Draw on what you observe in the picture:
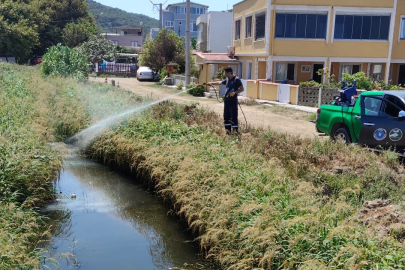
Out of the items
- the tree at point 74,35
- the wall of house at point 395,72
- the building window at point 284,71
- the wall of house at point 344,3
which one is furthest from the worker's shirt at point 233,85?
the tree at point 74,35

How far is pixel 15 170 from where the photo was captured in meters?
7.02

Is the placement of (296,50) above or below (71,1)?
below

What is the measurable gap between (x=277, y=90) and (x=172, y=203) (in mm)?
15483

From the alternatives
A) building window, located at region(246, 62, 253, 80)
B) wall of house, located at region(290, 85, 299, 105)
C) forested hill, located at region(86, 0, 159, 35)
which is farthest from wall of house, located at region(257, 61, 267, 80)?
forested hill, located at region(86, 0, 159, 35)

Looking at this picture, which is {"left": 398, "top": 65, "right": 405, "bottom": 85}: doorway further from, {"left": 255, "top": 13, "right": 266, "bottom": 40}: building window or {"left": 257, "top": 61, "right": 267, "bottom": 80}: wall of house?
{"left": 255, "top": 13, "right": 266, "bottom": 40}: building window

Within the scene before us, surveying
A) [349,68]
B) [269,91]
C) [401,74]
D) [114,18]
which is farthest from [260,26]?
[114,18]

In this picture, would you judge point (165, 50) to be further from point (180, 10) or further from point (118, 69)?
point (180, 10)

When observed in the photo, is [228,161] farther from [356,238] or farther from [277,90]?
[277,90]

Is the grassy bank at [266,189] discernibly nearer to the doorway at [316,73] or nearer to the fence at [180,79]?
the doorway at [316,73]

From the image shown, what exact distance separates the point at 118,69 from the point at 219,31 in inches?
579

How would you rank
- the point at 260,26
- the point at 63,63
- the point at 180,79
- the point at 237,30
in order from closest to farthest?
the point at 63,63 → the point at 260,26 → the point at 237,30 → the point at 180,79

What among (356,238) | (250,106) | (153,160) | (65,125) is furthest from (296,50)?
(356,238)

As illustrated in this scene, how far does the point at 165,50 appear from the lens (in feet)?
125

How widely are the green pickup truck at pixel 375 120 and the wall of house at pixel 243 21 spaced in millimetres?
15910
